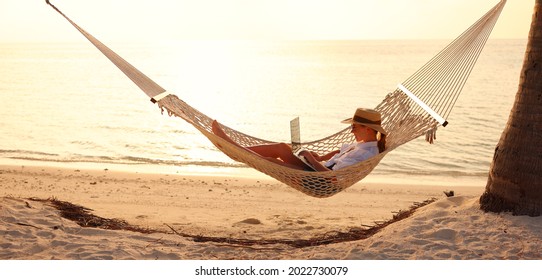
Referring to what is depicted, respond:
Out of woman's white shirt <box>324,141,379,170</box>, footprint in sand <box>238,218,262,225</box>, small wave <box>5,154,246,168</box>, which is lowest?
footprint in sand <box>238,218,262,225</box>

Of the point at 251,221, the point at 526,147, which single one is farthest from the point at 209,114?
the point at 526,147

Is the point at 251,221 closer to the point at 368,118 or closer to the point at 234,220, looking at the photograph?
the point at 234,220

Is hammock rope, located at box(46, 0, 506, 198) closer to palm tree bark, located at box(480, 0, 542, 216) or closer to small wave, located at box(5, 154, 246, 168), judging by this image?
palm tree bark, located at box(480, 0, 542, 216)

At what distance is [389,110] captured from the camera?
13.0 ft

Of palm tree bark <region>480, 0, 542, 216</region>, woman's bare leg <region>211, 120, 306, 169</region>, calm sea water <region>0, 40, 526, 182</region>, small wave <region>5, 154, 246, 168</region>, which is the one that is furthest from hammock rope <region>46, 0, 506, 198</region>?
small wave <region>5, 154, 246, 168</region>

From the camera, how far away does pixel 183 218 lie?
14.4ft

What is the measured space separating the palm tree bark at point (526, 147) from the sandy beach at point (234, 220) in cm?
10

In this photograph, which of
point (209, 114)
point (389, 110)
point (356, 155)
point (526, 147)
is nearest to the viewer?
point (526, 147)

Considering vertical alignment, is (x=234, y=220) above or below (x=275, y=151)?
below

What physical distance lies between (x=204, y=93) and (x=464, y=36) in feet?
51.1

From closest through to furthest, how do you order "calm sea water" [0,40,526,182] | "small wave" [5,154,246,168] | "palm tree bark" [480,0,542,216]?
"palm tree bark" [480,0,542,216] < "small wave" [5,154,246,168] < "calm sea water" [0,40,526,182]

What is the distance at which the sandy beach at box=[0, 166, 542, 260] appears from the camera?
307cm

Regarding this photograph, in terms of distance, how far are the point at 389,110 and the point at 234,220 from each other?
133 centimetres

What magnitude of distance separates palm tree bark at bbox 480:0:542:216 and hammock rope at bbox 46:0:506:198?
0.96ft
